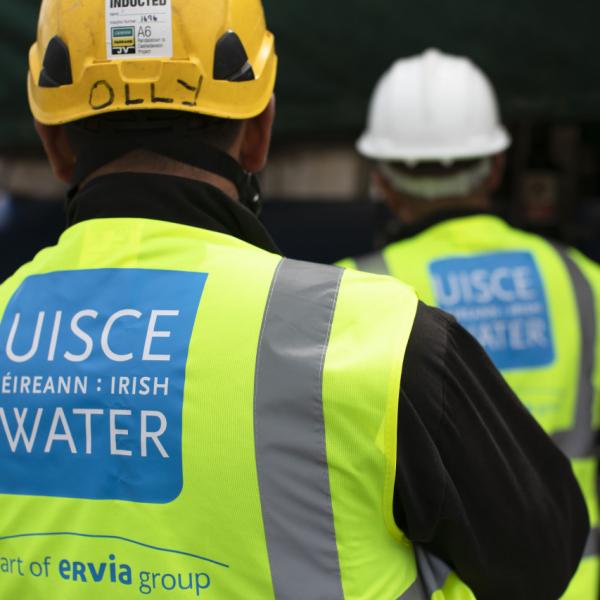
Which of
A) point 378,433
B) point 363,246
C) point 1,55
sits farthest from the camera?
point 363,246

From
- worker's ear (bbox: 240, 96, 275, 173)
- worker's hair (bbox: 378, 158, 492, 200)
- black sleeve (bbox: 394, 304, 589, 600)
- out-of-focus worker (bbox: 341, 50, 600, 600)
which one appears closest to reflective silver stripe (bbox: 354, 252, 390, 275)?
out-of-focus worker (bbox: 341, 50, 600, 600)

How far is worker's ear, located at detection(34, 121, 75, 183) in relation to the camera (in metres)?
Answer: 1.48

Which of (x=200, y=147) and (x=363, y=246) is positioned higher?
(x=200, y=147)

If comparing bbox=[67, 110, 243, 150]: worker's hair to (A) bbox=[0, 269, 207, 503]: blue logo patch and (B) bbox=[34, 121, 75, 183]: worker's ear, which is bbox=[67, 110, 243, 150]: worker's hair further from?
(A) bbox=[0, 269, 207, 503]: blue logo patch

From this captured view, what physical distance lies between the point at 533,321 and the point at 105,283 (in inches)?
56.5

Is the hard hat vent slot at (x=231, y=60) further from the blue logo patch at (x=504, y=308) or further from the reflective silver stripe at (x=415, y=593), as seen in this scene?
the blue logo patch at (x=504, y=308)

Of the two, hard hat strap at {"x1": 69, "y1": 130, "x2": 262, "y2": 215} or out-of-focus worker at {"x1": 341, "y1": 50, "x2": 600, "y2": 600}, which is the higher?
hard hat strap at {"x1": 69, "y1": 130, "x2": 262, "y2": 215}

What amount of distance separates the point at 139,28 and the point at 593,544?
1.73 meters

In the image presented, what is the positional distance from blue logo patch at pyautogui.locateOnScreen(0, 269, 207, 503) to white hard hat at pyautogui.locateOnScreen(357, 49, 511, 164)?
68.1 inches

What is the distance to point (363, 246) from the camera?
3.86 m

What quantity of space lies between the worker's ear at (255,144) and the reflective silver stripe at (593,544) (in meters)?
1.42

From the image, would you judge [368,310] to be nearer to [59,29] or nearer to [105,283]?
[105,283]

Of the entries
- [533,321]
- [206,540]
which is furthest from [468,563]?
[533,321]

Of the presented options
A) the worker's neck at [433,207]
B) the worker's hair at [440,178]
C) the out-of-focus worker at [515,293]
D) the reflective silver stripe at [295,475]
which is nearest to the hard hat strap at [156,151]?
the reflective silver stripe at [295,475]
